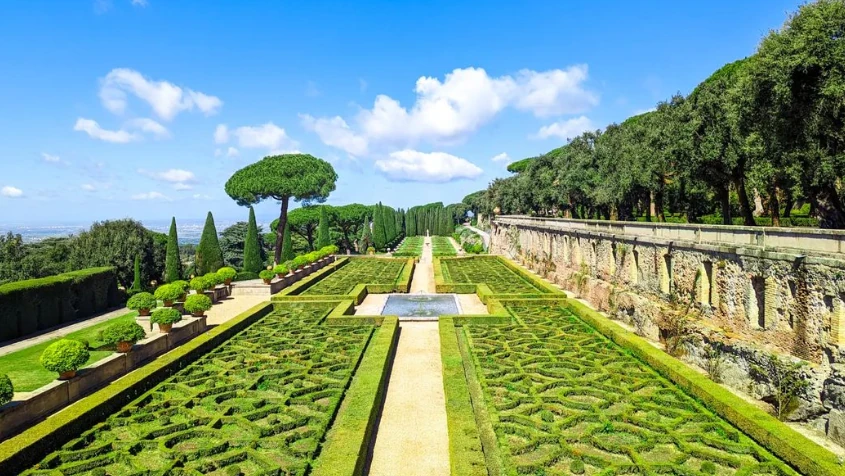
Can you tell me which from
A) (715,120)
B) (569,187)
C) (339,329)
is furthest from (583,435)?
(569,187)

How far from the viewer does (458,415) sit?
9.46 meters

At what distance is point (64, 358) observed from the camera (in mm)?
10242

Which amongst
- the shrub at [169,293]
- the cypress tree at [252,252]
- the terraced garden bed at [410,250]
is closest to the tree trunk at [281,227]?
the cypress tree at [252,252]

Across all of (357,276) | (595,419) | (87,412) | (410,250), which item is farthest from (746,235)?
(410,250)

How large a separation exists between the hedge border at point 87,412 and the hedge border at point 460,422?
22.1 ft

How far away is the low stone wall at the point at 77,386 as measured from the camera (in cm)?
880

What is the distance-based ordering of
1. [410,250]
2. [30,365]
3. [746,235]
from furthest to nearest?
[410,250] → [30,365] → [746,235]

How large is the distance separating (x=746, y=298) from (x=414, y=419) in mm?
8297

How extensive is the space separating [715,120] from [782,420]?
1955 cm

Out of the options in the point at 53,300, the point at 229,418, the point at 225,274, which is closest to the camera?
the point at 229,418

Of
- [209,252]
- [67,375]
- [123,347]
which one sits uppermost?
[209,252]

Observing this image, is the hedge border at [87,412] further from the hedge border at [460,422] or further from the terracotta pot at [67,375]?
the hedge border at [460,422]

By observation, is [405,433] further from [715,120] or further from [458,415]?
[715,120]

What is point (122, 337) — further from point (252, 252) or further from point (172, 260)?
point (252, 252)
